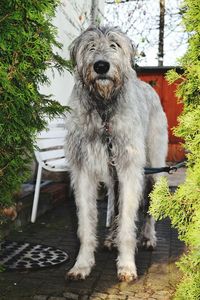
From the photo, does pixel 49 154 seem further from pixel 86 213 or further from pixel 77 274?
pixel 77 274

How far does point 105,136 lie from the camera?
433cm

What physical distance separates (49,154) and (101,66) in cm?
293

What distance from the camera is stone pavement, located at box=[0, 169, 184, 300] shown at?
11.9 ft

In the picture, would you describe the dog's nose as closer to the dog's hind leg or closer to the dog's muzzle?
the dog's muzzle

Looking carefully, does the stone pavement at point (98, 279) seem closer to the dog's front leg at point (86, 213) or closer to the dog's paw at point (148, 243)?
the dog's paw at point (148, 243)

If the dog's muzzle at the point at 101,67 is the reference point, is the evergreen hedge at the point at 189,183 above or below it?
below

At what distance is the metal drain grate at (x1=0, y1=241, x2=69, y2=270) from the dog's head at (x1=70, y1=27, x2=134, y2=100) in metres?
1.71

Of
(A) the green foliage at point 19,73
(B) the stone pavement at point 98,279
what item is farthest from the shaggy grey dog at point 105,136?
(A) the green foliage at point 19,73

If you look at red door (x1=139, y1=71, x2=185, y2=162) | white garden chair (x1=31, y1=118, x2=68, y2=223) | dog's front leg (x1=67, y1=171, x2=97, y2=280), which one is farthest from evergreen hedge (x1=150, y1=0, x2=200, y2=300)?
red door (x1=139, y1=71, x2=185, y2=162)

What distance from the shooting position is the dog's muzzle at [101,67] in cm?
407

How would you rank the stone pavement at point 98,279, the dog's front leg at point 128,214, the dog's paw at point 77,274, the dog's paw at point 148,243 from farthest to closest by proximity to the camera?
the dog's paw at point 148,243 → the dog's front leg at point 128,214 → the dog's paw at point 77,274 → the stone pavement at point 98,279

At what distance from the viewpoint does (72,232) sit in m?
6.00

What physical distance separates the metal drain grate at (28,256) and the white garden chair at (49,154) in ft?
3.65

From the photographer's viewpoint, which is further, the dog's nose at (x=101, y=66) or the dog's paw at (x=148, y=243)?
the dog's paw at (x=148, y=243)
